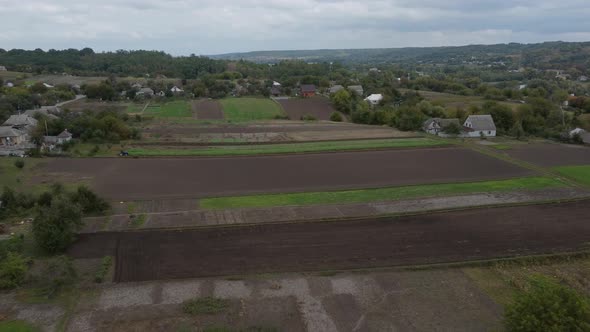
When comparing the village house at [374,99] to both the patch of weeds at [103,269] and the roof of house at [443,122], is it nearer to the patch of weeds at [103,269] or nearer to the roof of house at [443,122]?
the roof of house at [443,122]

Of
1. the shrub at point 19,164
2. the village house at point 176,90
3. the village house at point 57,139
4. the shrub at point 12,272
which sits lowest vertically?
the shrub at point 12,272

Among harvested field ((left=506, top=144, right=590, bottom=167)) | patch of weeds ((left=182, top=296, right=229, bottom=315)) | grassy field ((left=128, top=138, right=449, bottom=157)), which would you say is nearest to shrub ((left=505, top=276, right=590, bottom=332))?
patch of weeds ((left=182, top=296, right=229, bottom=315))

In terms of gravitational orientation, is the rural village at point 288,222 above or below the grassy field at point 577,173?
above

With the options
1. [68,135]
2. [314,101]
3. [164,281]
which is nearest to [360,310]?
[164,281]

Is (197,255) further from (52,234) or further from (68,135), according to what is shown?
(68,135)

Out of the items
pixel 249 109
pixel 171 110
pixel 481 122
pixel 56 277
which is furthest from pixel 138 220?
pixel 249 109

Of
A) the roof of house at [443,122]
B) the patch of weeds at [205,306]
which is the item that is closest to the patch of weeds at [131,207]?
the patch of weeds at [205,306]

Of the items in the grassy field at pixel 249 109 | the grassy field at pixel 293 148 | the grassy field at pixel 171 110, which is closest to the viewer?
the grassy field at pixel 293 148
